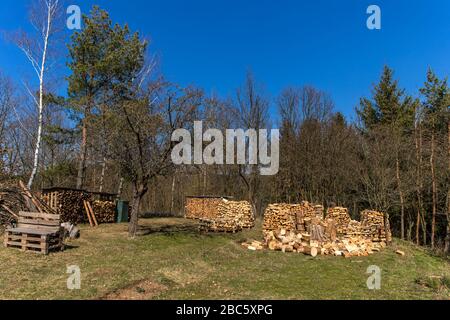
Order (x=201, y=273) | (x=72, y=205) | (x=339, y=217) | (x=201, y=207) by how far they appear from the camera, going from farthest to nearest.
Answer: (x=201, y=207)
(x=339, y=217)
(x=72, y=205)
(x=201, y=273)

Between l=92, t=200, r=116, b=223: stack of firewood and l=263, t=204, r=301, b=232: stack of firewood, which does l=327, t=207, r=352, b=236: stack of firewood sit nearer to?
l=263, t=204, r=301, b=232: stack of firewood

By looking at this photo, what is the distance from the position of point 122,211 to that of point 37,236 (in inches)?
392

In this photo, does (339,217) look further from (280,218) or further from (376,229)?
(280,218)

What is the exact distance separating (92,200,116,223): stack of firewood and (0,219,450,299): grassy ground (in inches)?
235

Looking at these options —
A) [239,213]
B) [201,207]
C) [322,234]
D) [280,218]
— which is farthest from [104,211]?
[322,234]

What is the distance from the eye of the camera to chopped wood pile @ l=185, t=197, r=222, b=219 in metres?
25.5

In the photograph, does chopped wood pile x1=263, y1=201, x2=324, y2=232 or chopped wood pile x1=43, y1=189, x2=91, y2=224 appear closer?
chopped wood pile x1=43, y1=189, x2=91, y2=224

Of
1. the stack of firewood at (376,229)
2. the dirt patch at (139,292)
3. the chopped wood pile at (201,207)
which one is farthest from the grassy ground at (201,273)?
the chopped wood pile at (201,207)

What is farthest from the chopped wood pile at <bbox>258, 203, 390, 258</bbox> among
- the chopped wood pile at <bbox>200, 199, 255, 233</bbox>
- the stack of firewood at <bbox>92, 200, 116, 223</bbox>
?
the stack of firewood at <bbox>92, 200, 116, 223</bbox>


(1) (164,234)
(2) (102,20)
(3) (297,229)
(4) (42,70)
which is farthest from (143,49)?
(3) (297,229)

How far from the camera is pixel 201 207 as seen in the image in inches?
1029

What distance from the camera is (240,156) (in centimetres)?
2975

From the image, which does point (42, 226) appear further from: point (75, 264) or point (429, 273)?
point (429, 273)
